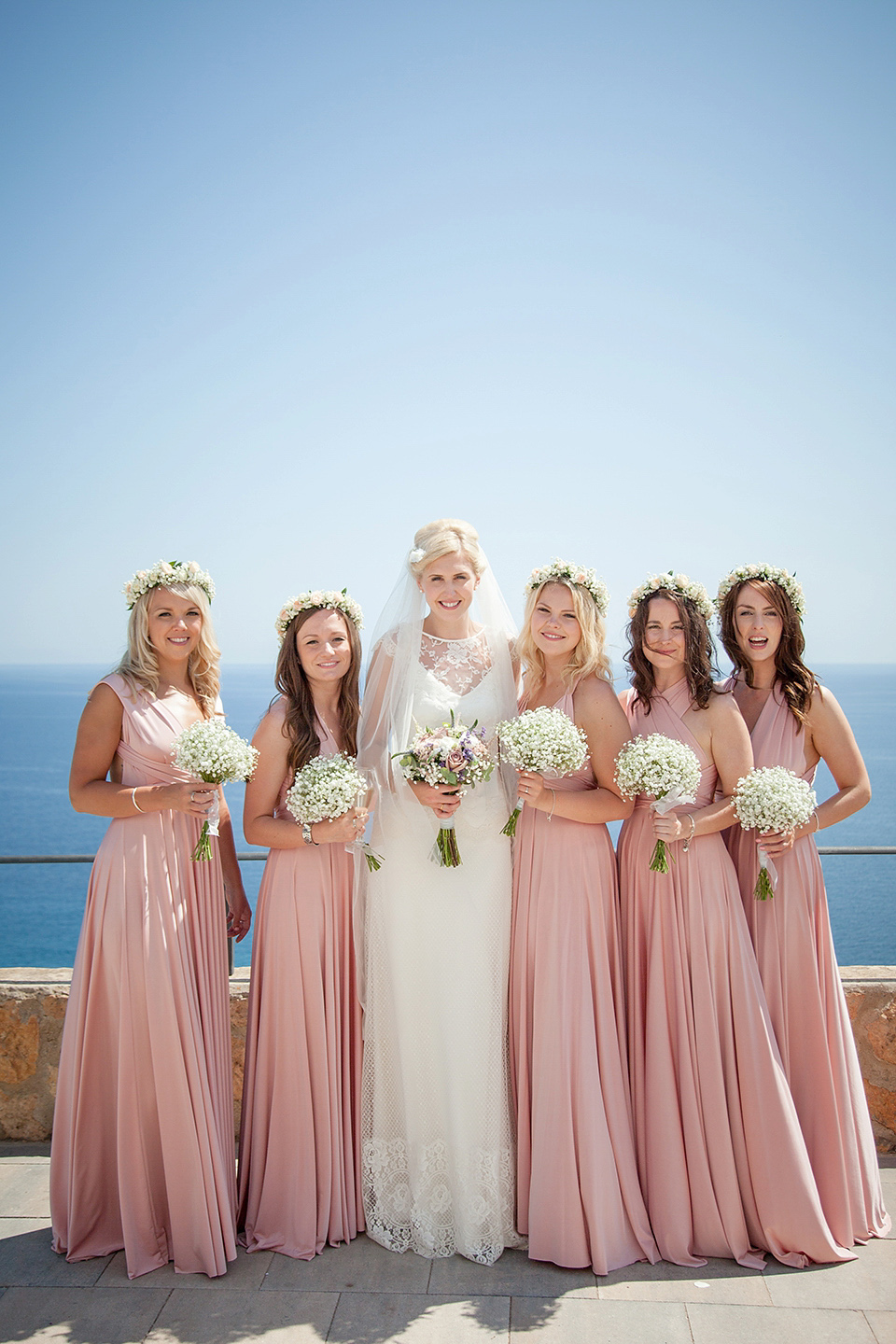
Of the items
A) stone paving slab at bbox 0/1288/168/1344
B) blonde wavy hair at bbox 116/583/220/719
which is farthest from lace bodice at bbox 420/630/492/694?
stone paving slab at bbox 0/1288/168/1344

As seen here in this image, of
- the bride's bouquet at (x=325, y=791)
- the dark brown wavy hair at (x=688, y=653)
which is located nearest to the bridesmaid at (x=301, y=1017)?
the bride's bouquet at (x=325, y=791)

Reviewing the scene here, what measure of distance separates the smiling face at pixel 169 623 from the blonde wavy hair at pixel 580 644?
1754 mm

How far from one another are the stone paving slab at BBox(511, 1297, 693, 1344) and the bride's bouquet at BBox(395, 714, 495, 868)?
2181 mm

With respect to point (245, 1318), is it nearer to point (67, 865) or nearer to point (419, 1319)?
point (419, 1319)

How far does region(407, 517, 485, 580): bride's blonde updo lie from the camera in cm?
461

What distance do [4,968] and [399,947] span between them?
296 cm

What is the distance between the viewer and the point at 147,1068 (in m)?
4.20

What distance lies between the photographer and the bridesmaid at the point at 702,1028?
409cm

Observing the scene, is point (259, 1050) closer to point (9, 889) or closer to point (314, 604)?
point (314, 604)

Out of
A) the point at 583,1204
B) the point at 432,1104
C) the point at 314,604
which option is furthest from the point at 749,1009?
the point at 314,604

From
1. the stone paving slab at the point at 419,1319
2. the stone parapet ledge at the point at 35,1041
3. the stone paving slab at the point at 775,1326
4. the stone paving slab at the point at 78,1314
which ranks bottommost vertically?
the stone paving slab at the point at 775,1326

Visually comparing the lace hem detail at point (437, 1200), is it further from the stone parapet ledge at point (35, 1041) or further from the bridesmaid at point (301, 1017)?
the stone parapet ledge at point (35, 1041)

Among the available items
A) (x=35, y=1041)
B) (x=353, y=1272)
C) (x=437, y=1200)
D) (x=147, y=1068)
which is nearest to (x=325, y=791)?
(x=147, y=1068)

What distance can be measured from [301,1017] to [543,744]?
1.79 metres
